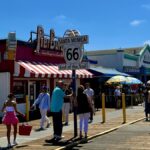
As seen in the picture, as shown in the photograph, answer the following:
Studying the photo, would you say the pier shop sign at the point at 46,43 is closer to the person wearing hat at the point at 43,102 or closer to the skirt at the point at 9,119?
the person wearing hat at the point at 43,102

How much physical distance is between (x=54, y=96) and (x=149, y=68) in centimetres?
3403

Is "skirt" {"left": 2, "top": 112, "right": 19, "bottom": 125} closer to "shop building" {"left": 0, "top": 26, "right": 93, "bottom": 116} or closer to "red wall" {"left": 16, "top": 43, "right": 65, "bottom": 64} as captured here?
"shop building" {"left": 0, "top": 26, "right": 93, "bottom": 116}

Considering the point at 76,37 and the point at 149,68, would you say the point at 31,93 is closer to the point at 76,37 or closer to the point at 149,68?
the point at 76,37

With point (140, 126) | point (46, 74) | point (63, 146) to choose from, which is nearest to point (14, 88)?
point (46, 74)

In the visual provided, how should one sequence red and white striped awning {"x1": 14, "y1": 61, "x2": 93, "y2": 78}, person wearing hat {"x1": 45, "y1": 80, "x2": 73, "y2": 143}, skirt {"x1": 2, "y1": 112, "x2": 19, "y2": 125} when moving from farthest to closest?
red and white striped awning {"x1": 14, "y1": 61, "x2": 93, "y2": 78}
person wearing hat {"x1": 45, "y1": 80, "x2": 73, "y2": 143}
skirt {"x1": 2, "y1": 112, "x2": 19, "y2": 125}

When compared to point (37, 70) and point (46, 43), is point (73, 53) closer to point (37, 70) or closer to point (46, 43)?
point (37, 70)

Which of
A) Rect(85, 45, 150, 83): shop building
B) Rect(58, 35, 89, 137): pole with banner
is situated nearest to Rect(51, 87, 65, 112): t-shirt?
Rect(58, 35, 89, 137): pole with banner

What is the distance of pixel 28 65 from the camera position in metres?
23.6

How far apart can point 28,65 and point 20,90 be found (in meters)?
1.88

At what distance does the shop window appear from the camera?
79.2ft

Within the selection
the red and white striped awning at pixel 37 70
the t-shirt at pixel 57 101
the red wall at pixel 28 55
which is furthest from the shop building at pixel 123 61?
the t-shirt at pixel 57 101

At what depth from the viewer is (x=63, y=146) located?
11891mm

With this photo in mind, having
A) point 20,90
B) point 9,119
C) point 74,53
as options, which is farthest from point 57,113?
point 20,90

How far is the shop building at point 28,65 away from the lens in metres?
22.9
